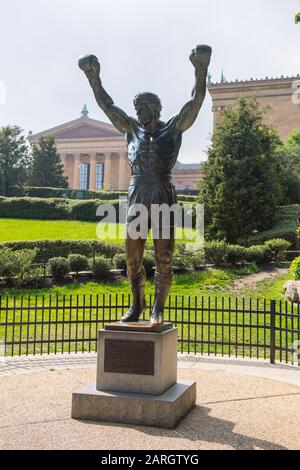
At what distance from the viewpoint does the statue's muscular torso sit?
17.7ft

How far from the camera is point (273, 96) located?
166ft

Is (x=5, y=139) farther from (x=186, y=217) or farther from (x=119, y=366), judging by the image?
(x=119, y=366)

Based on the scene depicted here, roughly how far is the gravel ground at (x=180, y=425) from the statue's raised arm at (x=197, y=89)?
3327mm

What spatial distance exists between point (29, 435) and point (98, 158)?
232 feet

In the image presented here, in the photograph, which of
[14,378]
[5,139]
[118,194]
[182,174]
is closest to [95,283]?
[14,378]

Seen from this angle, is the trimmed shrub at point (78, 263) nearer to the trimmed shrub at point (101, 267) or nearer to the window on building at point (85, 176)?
the trimmed shrub at point (101, 267)

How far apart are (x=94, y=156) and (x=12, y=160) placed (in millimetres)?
25288

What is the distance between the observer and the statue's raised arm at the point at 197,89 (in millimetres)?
5129

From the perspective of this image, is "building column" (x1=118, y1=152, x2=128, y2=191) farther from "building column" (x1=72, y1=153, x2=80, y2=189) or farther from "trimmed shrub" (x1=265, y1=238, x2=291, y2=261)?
"trimmed shrub" (x1=265, y1=238, x2=291, y2=261)

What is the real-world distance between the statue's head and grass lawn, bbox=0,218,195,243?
18.0 metres

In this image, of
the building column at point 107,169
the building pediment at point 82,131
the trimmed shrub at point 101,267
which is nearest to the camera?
the trimmed shrub at point 101,267

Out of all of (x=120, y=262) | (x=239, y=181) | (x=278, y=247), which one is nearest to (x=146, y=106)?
(x=120, y=262)

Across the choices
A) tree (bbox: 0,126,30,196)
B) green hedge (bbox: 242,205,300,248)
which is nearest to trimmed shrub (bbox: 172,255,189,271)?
green hedge (bbox: 242,205,300,248)

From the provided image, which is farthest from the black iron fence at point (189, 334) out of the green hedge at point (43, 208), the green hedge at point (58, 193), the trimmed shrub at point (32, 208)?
the green hedge at point (58, 193)
